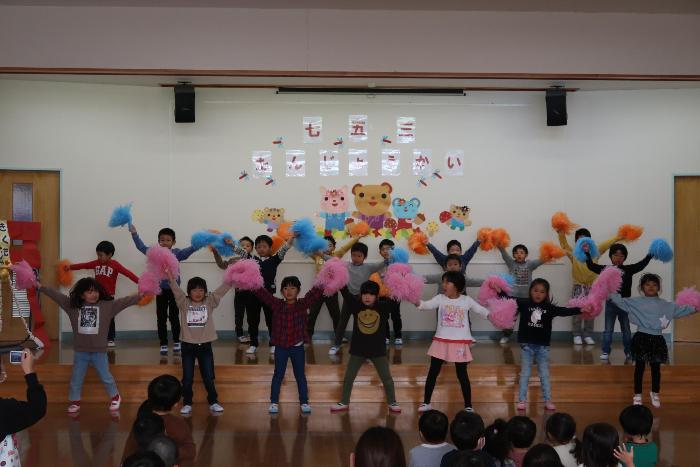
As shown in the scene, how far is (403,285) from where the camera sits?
21.5 ft

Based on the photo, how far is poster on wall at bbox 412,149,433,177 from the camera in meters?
9.66

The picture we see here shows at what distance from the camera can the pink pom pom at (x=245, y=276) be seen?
6.51 meters

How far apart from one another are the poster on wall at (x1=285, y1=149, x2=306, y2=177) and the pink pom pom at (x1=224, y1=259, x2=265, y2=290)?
10.3 ft

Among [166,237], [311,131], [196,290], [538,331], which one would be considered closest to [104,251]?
[166,237]

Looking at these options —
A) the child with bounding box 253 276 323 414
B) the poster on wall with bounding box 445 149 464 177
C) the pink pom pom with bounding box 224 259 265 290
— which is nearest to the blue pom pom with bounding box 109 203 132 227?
the pink pom pom with bounding box 224 259 265 290

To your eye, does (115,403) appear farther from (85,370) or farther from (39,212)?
(39,212)

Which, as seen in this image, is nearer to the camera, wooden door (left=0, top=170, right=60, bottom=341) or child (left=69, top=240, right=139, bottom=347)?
child (left=69, top=240, right=139, bottom=347)

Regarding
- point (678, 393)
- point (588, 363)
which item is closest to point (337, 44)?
point (588, 363)

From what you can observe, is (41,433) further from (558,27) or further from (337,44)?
(558,27)

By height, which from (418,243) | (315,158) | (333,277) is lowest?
(333,277)

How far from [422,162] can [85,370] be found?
5.09 meters

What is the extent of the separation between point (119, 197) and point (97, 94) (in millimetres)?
1395

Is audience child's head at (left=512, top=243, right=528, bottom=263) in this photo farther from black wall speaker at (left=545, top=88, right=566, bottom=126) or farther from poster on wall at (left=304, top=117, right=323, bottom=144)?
poster on wall at (left=304, top=117, right=323, bottom=144)

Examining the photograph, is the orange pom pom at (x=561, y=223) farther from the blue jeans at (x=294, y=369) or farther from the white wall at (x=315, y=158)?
the blue jeans at (x=294, y=369)
